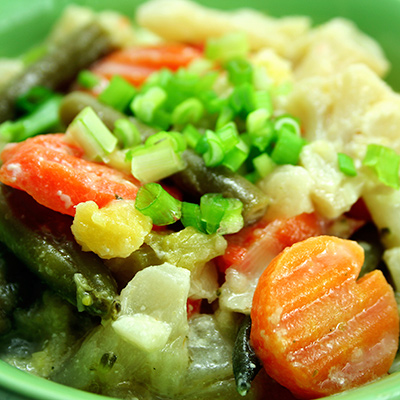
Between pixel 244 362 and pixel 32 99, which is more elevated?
pixel 32 99

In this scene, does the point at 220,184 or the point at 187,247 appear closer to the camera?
the point at 187,247

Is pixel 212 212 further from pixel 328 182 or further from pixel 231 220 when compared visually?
pixel 328 182

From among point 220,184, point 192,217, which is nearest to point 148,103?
point 220,184

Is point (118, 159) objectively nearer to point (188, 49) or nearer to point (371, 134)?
point (371, 134)

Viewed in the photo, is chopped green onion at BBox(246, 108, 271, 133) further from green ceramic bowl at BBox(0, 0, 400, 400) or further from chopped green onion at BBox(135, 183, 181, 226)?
green ceramic bowl at BBox(0, 0, 400, 400)

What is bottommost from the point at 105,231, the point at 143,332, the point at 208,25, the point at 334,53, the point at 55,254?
the point at 143,332

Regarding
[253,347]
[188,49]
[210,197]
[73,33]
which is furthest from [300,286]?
[73,33]
